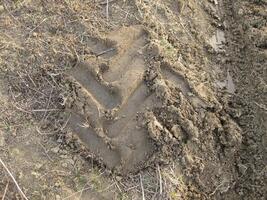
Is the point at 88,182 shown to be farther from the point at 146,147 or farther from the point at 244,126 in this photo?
the point at 244,126

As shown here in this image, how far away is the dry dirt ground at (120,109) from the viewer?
2.86 metres

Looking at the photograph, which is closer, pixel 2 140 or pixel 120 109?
pixel 2 140

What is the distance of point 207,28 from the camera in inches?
150

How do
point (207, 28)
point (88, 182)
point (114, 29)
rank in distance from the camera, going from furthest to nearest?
point (207, 28) → point (114, 29) → point (88, 182)

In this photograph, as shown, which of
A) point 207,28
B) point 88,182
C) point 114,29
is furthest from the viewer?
point 207,28

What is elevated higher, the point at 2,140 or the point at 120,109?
the point at 120,109

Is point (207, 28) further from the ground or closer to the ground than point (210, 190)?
further from the ground

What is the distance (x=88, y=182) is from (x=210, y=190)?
0.87 metres

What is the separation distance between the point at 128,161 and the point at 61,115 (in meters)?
0.54

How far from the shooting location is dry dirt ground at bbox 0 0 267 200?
2855 millimetres

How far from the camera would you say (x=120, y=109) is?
3010 millimetres

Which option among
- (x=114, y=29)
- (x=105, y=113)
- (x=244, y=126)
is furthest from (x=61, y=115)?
(x=244, y=126)

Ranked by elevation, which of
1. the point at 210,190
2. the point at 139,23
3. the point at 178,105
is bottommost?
the point at 210,190

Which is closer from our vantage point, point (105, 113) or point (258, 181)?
point (105, 113)
